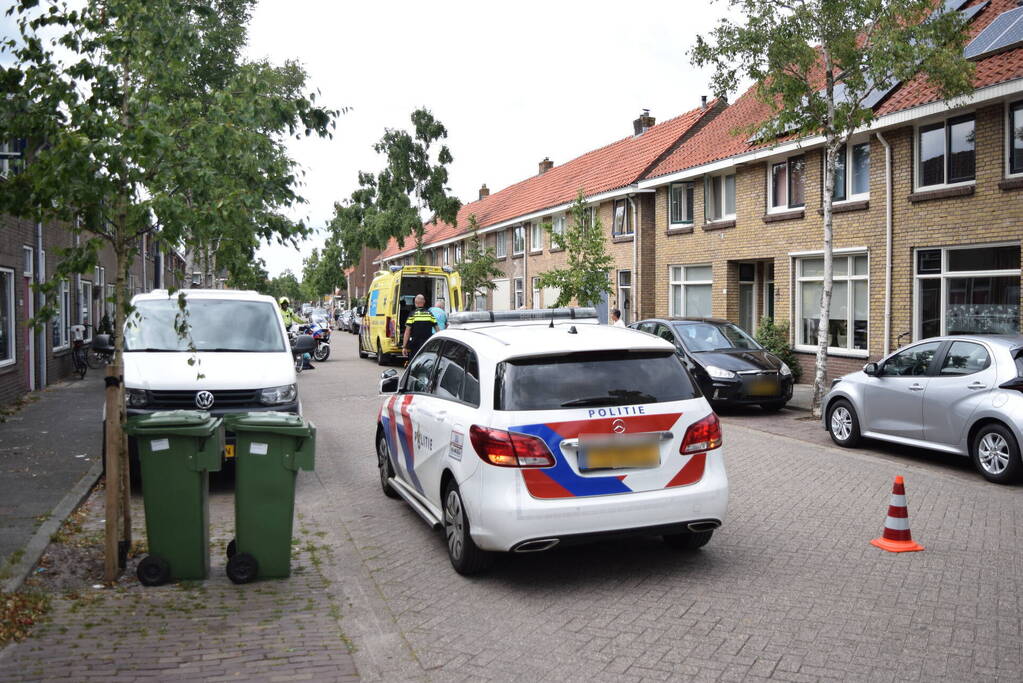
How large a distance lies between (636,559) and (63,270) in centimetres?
424

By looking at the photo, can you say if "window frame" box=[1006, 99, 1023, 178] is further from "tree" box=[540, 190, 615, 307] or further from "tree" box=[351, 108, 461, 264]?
"tree" box=[351, 108, 461, 264]

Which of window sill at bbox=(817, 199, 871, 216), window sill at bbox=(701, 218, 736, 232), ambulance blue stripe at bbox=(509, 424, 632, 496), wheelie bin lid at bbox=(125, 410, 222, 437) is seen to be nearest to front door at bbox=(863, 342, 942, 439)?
ambulance blue stripe at bbox=(509, 424, 632, 496)

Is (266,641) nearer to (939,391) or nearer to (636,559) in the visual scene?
(636,559)

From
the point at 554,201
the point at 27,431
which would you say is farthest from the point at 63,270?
the point at 554,201

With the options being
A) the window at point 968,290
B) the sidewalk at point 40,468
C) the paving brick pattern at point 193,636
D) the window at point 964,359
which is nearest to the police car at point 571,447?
the paving brick pattern at point 193,636

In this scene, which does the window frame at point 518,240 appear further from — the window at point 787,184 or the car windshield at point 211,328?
the car windshield at point 211,328

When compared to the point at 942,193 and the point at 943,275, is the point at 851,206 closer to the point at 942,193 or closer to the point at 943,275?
the point at 942,193

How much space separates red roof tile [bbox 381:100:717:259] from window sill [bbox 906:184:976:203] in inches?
454

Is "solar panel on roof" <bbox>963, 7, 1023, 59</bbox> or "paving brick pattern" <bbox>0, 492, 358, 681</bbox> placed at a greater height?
"solar panel on roof" <bbox>963, 7, 1023, 59</bbox>

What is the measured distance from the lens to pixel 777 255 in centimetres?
2008

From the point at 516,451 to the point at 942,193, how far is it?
12912mm

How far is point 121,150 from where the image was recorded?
220 inches

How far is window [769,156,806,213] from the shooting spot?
19469 mm

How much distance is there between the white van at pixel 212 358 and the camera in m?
8.20
